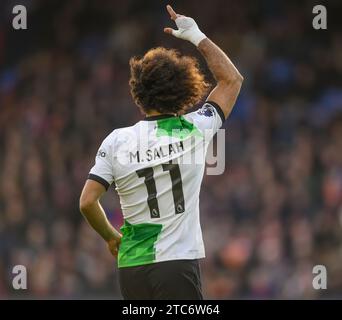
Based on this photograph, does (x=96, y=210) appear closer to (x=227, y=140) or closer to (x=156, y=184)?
(x=156, y=184)

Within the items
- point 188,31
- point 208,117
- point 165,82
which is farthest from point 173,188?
point 188,31

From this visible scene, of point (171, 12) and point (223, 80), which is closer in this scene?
point (223, 80)

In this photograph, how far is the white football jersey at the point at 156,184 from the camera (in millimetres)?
5344

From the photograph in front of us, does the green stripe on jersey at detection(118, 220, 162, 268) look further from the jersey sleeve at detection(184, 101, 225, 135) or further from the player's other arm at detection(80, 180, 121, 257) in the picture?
the jersey sleeve at detection(184, 101, 225, 135)

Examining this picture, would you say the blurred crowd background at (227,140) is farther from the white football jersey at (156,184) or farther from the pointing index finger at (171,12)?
the white football jersey at (156,184)

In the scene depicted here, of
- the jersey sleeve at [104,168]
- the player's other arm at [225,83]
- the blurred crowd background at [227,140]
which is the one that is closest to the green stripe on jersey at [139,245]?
the jersey sleeve at [104,168]

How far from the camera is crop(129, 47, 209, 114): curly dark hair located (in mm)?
5430

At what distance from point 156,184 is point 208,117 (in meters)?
0.51

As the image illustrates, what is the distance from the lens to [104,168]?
17.6 ft

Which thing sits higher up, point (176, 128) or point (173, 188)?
point (176, 128)

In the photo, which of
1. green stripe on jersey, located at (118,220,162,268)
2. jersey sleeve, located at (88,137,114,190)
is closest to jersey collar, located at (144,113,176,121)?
jersey sleeve, located at (88,137,114,190)

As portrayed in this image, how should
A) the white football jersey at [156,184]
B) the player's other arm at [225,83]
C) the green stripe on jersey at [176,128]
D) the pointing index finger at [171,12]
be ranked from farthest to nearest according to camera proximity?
the pointing index finger at [171,12] < the player's other arm at [225,83] < the green stripe on jersey at [176,128] < the white football jersey at [156,184]

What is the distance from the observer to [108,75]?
14.5 m

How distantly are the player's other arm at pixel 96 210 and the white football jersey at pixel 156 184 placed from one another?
45mm
